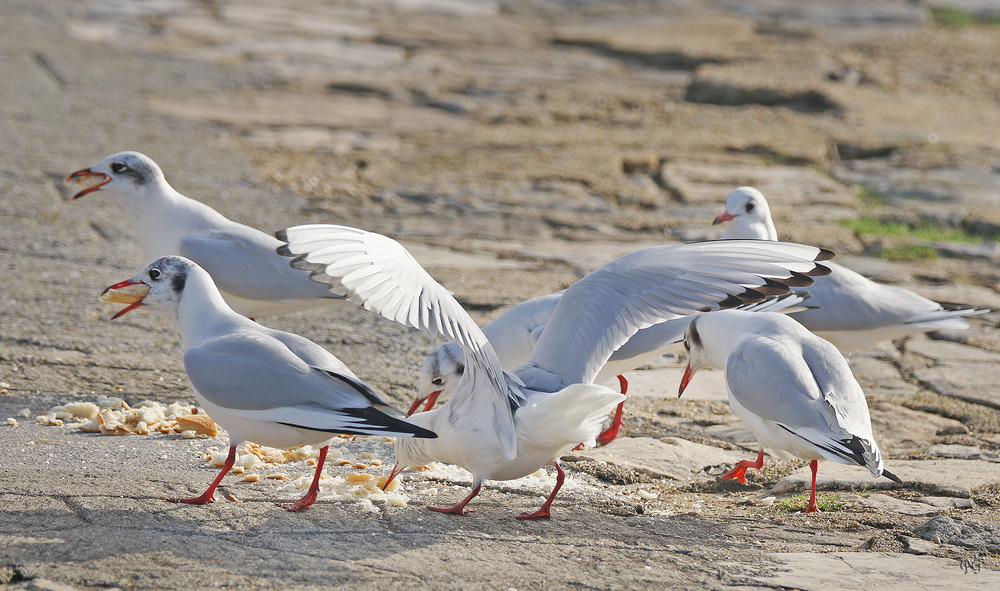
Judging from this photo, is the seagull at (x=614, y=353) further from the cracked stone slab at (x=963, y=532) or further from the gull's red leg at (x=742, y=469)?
the cracked stone slab at (x=963, y=532)

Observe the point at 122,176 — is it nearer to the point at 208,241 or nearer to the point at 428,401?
the point at 208,241

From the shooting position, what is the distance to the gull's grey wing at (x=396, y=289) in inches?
123

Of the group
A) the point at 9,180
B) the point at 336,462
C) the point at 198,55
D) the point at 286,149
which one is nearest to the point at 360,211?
the point at 286,149

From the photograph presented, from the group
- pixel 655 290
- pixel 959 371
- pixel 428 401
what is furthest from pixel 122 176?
pixel 959 371

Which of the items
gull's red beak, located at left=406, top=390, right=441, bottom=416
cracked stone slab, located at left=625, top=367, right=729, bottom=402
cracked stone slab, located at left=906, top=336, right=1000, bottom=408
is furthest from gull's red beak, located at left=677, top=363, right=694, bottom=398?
cracked stone slab, located at left=906, top=336, right=1000, bottom=408

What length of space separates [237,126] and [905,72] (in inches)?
276

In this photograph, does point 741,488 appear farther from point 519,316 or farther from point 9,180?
point 9,180

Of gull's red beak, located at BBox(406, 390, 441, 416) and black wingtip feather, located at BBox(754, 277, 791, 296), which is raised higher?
black wingtip feather, located at BBox(754, 277, 791, 296)

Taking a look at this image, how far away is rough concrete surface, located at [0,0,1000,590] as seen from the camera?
3074mm

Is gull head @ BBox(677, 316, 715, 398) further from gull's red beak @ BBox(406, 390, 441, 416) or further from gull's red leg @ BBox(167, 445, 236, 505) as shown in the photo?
gull's red leg @ BBox(167, 445, 236, 505)

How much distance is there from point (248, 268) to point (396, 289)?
1690 millimetres

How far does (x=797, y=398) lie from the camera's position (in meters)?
3.58

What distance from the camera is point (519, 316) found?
4461 mm

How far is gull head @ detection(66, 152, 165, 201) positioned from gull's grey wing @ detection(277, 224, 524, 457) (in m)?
1.90
